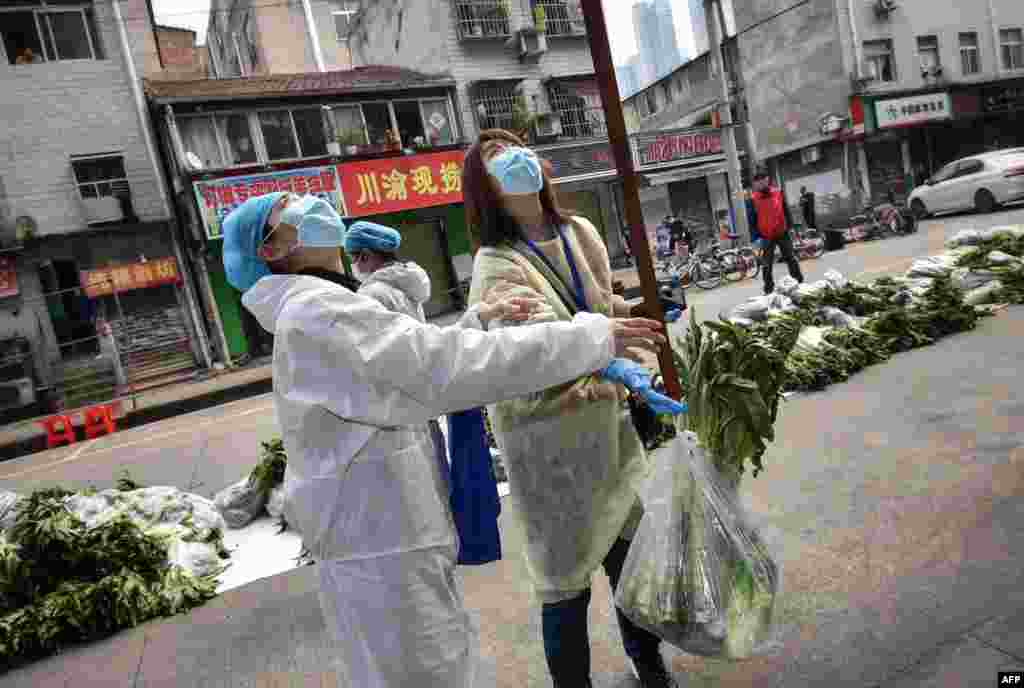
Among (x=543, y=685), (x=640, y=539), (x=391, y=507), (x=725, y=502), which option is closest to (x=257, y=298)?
(x=391, y=507)

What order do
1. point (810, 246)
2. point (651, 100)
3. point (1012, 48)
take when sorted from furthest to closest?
1. point (651, 100)
2. point (1012, 48)
3. point (810, 246)

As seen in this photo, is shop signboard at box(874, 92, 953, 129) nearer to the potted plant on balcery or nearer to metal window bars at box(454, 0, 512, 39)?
metal window bars at box(454, 0, 512, 39)

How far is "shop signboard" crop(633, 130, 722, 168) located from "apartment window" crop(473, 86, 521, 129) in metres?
3.80

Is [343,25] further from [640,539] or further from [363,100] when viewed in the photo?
[640,539]

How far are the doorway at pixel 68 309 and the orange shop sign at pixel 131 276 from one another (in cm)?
52

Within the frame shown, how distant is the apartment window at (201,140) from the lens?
48.0 ft

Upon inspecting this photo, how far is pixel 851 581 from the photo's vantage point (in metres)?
2.41

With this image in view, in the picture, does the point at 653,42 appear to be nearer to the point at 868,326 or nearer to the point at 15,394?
the point at 15,394

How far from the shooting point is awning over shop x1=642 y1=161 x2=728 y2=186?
63.3 ft

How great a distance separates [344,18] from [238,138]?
11.7 m

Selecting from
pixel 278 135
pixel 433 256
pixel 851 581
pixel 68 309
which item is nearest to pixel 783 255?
pixel 851 581

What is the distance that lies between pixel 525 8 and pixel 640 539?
20542 mm

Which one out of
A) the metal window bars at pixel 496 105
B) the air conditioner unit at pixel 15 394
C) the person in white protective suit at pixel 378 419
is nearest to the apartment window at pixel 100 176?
the air conditioner unit at pixel 15 394

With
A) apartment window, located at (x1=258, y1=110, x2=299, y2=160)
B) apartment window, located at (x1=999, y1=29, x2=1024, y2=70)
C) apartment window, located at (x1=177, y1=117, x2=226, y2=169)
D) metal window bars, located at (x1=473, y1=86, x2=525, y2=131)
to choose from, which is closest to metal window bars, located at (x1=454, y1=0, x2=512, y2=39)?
metal window bars, located at (x1=473, y1=86, x2=525, y2=131)
